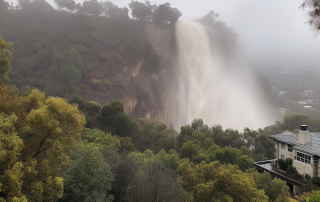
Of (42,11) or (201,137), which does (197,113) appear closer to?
(201,137)

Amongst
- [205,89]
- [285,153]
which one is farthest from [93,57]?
[285,153]

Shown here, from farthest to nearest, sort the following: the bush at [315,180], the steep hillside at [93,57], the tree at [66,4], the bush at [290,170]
Result: the tree at [66,4]
the steep hillside at [93,57]
the bush at [290,170]
the bush at [315,180]

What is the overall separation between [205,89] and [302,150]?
52661 mm

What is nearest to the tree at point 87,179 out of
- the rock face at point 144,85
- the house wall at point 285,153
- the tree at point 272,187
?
the tree at point 272,187

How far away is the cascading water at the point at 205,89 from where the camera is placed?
66188 mm

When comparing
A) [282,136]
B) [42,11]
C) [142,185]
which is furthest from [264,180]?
[42,11]

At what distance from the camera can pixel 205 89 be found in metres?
70.5

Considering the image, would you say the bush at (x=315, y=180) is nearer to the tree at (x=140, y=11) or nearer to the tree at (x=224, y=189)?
the tree at (x=224, y=189)

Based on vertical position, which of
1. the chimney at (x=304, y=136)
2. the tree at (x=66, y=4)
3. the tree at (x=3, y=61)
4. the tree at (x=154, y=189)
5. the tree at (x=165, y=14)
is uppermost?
the tree at (x=66, y=4)

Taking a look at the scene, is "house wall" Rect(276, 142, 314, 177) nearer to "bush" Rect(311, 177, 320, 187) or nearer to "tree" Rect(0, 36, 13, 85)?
"bush" Rect(311, 177, 320, 187)

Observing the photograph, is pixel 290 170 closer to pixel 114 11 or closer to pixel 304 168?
pixel 304 168

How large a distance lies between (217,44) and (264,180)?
7586 cm

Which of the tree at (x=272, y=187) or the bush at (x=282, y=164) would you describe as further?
the bush at (x=282, y=164)

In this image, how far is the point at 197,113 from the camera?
65250mm
